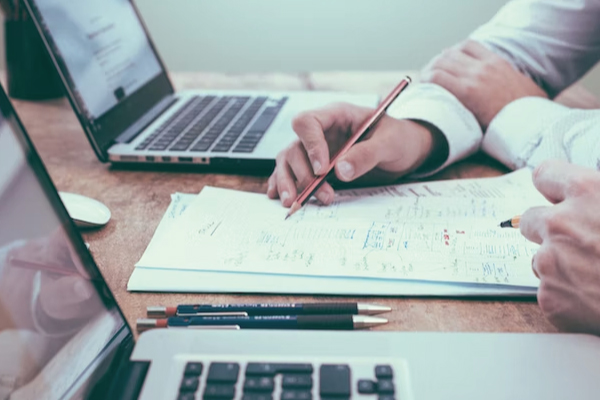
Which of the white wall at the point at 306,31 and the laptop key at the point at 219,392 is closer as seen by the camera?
the laptop key at the point at 219,392

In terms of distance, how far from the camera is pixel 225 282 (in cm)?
46

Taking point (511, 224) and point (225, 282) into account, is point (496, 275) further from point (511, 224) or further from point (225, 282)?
point (225, 282)

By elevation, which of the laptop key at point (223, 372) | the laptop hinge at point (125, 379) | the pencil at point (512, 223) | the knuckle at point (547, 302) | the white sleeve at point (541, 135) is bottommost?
the white sleeve at point (541, 135)

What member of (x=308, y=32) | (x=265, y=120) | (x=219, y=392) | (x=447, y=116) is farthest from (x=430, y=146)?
(x=308, y=32)

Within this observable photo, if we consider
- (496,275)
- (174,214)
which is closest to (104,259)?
(174,214)

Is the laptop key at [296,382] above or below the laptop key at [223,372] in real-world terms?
below

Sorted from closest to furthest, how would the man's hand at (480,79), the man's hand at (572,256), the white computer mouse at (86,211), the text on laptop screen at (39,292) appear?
the text on laptop screen at (39,292)
the man's hand at (572,256)
the white computer mouse at (86,211)
the man's hand at (480,79)

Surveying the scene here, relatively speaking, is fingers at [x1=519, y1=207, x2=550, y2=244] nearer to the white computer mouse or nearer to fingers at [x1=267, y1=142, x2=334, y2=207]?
fingers at [x1=267, y1=142, x2=334, y2=207]

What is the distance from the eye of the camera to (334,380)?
0.31 metres

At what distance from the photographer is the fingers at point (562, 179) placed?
43cm

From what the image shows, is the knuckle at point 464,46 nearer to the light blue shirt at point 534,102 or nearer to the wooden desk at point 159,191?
the light blue shirt at point 534,102

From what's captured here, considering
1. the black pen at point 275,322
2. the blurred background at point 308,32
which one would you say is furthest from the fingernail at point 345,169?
the blurred background at point 308,32

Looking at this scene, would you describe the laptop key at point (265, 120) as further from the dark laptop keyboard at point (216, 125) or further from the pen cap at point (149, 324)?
the pen cap at point (149, 324)

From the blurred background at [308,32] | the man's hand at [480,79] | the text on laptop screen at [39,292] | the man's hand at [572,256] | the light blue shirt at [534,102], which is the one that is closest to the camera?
the text on laptop screen at [39,292]
